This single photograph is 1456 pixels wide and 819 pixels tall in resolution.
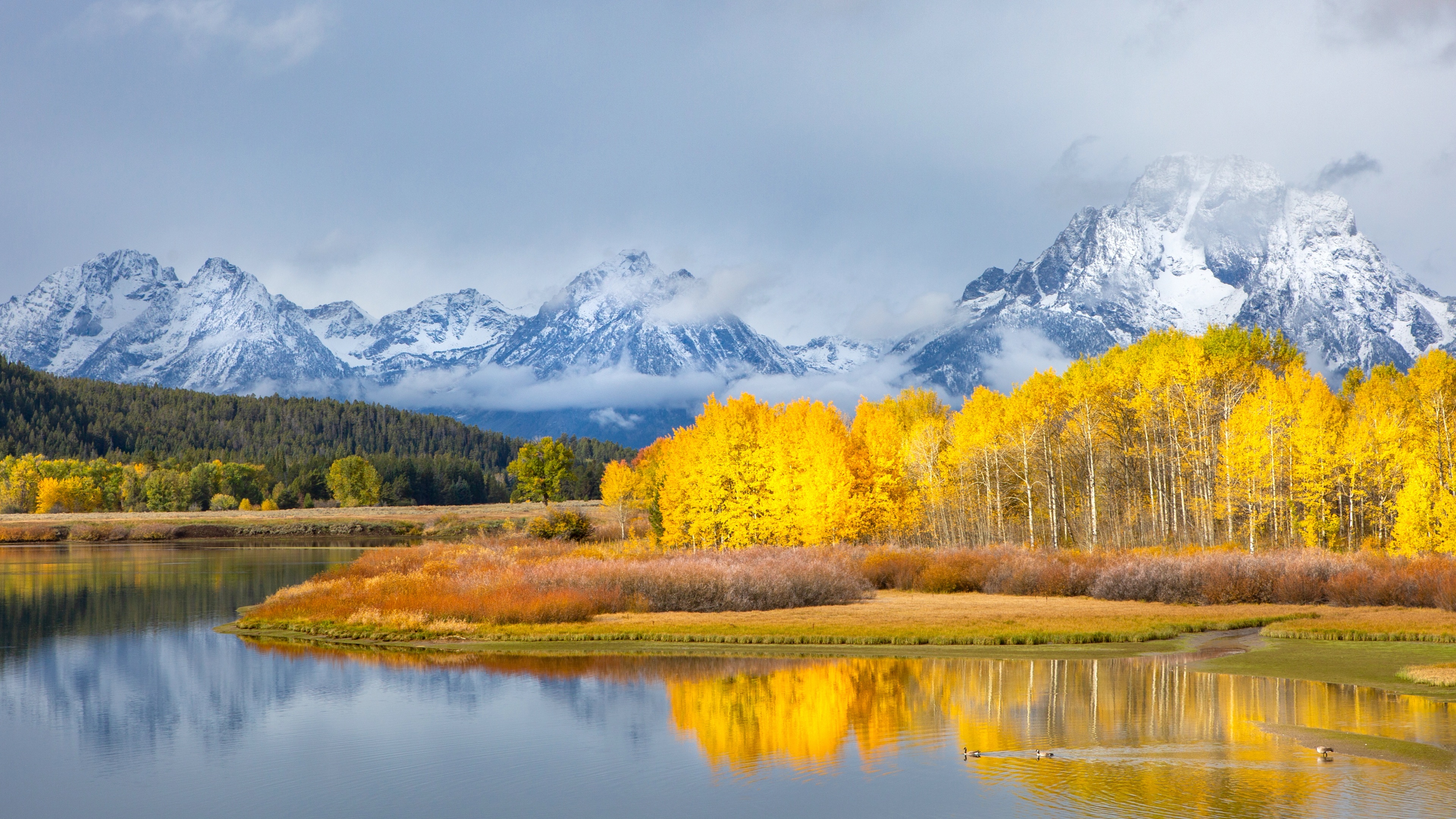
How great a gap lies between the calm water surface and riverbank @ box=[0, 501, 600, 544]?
8391cm

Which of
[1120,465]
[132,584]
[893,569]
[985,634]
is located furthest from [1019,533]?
[132,584]

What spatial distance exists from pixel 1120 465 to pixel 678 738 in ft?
205

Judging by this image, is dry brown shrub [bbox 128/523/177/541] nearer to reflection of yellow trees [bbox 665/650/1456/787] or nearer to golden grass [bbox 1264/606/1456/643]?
reflection of yellow trees [bbox 665/650/1456/787]

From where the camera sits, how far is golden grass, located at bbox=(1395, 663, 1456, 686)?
950 inches

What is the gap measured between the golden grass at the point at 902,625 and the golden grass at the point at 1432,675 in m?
8.30

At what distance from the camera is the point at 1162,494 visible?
63.7 m

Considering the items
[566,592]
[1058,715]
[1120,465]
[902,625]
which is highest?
[1120,465]

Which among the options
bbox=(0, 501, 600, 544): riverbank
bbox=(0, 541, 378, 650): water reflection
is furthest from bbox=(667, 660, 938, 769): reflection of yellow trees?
bbox=(0, 501, 600, 544): riverbank

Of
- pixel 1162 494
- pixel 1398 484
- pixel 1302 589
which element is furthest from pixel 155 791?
pixel 1398 484

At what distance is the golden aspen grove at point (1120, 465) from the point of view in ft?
192

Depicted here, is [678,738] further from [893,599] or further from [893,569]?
[893,569]

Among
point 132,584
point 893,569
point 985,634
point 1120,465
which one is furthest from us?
point 1120,465

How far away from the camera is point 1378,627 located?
3322 centimetres

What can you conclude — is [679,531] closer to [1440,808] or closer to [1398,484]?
[1398,484]
